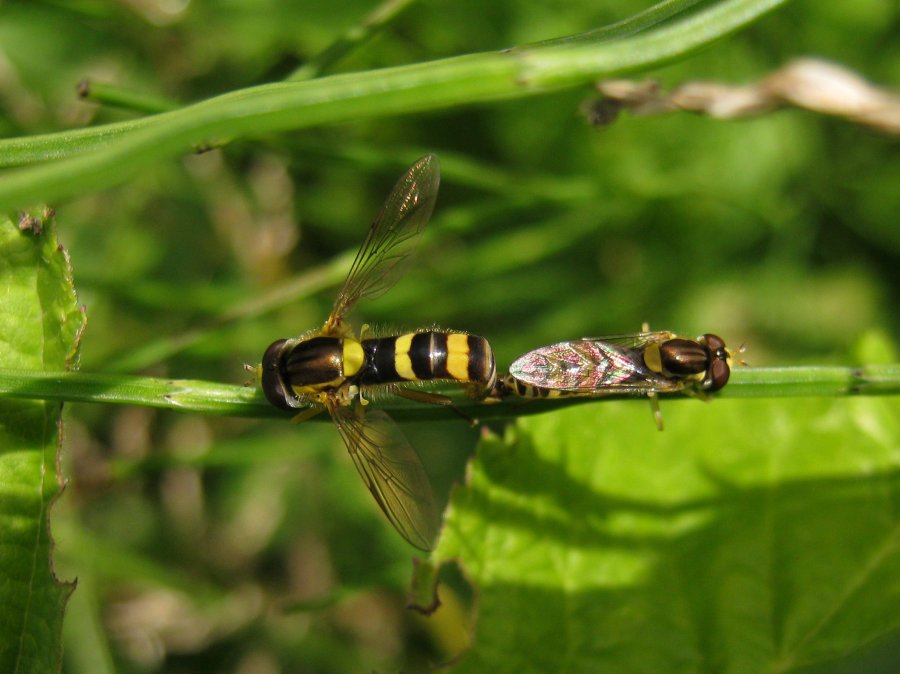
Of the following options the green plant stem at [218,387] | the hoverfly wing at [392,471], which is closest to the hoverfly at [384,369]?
the hoverfly wing at [392,471]

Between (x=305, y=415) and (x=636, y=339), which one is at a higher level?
(x=636, y=339)

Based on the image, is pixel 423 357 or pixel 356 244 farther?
pixel 356 244

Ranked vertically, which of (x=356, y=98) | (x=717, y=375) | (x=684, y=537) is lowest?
(x=684, y=537)

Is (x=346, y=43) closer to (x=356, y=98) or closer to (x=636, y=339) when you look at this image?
(x=636, y=339)

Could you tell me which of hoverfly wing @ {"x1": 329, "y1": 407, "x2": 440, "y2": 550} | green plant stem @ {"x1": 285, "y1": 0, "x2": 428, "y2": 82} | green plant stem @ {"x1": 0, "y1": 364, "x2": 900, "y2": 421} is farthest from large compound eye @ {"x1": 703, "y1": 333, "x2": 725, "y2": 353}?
green plant stem @ {"x1": 285, "y1": 0, "x2": 428, "y2": 82}

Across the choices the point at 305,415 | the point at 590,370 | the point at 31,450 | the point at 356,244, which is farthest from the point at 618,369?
the point at 356,244

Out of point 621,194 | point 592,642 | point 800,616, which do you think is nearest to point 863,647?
point 800,616
